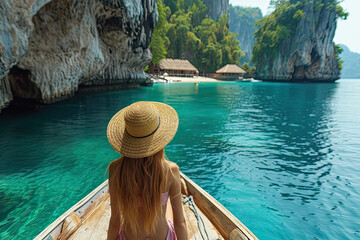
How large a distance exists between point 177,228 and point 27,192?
17.0 ft

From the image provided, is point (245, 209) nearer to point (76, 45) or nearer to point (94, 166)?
point (94, 166)

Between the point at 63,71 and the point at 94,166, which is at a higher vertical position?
the point at 63,71

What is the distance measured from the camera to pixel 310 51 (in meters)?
55.5

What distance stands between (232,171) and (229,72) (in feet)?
211

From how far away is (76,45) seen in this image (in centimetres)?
1473

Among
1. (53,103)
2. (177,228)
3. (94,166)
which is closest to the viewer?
(177,228)

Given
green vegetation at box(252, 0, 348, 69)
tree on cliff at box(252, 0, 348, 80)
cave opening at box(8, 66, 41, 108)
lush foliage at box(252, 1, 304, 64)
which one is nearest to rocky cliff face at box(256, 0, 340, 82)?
tree on cliff at box(252, 0, 348, 80)

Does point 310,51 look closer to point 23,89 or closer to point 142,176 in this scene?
→ point 23,89

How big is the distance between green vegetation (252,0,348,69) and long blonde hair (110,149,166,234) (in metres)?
68.6

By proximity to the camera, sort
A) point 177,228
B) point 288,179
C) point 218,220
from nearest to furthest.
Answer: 1. point 177,228
2. point 218,220
3. point 288,179

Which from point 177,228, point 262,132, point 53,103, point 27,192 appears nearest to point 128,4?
point 53,103

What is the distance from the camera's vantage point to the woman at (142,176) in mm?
1346

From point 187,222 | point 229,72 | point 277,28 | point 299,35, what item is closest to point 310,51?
point 299,35

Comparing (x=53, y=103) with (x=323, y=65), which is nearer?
(x=53, y=103)
